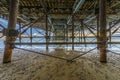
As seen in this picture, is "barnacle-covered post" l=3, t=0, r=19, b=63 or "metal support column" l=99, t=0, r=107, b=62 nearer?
"barnacle-covered post" l=3, t=0, r=19, b=63

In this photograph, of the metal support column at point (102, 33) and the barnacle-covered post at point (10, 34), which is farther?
the metal support column at point (102, 33)

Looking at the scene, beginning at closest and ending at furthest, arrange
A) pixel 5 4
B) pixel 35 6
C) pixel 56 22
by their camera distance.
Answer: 1. pixel 5 4
2. pixel 35 6
3. pixel 56 22

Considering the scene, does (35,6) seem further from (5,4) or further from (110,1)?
(110,1)

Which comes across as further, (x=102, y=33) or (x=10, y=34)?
(x=102, y=33)

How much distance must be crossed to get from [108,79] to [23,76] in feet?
6.15

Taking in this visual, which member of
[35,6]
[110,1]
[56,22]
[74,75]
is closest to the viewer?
[74,75]

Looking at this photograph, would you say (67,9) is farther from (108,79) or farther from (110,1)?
(108,79)

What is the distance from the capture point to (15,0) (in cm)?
467

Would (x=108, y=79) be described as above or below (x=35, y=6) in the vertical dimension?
below

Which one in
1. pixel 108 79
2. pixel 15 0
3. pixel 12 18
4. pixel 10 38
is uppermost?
pixel 15 0

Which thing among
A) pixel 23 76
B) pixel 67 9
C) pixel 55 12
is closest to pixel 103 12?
pixel 23 76

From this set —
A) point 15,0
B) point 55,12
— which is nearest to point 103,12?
point 15,0

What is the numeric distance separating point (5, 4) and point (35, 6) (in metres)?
1.74

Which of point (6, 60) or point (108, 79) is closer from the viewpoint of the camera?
point (108, 79)
